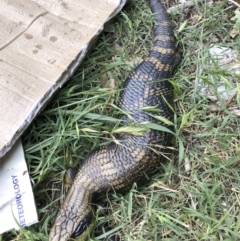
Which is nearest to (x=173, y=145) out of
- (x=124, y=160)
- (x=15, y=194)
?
(x=124, y=160)

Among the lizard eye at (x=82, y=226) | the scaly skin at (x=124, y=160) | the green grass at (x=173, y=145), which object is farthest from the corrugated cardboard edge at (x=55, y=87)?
the lizard eye at (x=82, y=226)

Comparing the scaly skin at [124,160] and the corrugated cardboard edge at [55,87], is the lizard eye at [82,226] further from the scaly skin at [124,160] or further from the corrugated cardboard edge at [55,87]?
the corrugated cardboard edge at [55,87]

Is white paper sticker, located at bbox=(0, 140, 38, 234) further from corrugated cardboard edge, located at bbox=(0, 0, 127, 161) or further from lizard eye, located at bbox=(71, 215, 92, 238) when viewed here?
lizard eye, located at bbox=(71, 215, 92, 238)

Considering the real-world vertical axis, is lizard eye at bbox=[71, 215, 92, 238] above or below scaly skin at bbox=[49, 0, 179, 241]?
below

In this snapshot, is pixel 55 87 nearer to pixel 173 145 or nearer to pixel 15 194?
pixel 15 194

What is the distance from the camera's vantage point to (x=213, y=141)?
2707 millimetres

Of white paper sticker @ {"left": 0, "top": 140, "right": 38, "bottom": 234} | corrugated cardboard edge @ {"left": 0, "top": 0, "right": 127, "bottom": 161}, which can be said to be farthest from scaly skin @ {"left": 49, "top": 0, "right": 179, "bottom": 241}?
corrugated cardboard edge @ {"left": 0, "top": 0, "right": 127, "bottom": 161}

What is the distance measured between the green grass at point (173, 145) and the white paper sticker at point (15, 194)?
6cm

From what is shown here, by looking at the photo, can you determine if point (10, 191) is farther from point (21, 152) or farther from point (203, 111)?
point (203, 111)

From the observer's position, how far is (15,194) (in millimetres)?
2635

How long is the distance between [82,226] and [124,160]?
17.4 inches

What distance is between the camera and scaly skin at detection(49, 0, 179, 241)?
2.57 m

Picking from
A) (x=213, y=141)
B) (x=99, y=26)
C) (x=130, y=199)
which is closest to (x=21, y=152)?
(x=130, y=199)

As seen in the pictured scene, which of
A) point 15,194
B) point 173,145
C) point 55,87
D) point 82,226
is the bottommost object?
point 173,145
